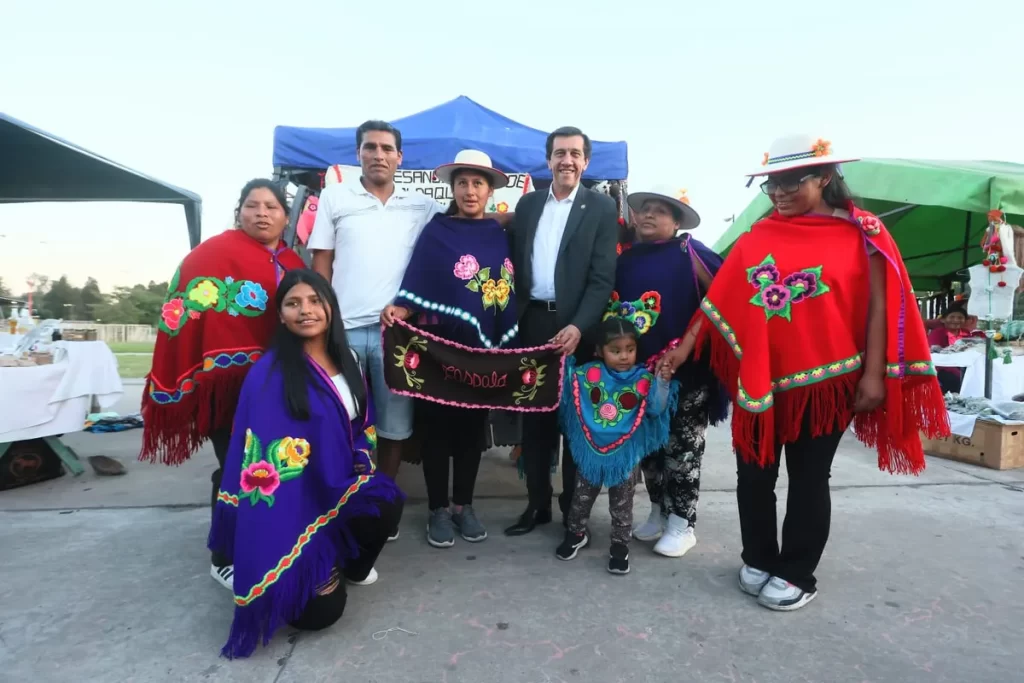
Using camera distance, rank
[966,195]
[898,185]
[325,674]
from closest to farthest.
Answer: [325,674] → [966,195] → [898,185]

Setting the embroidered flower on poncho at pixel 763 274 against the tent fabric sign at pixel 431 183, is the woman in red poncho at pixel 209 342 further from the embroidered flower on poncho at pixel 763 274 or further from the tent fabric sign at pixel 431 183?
the tent fabric sign at pixel 431 183

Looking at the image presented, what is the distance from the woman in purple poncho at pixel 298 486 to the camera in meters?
1.94

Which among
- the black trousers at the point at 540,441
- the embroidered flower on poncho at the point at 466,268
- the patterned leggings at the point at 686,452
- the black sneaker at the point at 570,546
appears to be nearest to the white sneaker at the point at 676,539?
the patterned leggings at the point at 686,452

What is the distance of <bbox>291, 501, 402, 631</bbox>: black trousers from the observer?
6.71 feet

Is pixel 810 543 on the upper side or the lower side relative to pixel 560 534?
upper

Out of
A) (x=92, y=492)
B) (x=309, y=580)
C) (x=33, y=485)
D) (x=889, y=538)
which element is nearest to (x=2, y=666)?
(x=309, y=580)

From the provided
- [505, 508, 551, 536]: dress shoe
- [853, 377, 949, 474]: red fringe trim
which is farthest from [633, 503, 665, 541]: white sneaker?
[853, 377, 949, 474]: red fringe trim

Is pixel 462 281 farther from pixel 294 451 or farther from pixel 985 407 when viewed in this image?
pixel 985 407

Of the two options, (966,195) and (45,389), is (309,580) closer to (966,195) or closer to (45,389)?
(45,389)

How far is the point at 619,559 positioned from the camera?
8.58ft

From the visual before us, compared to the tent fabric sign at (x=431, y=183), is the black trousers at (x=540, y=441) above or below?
below

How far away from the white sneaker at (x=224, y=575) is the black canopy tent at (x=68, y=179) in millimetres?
5257

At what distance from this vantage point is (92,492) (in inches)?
151

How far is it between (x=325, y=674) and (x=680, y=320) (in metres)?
2.03
